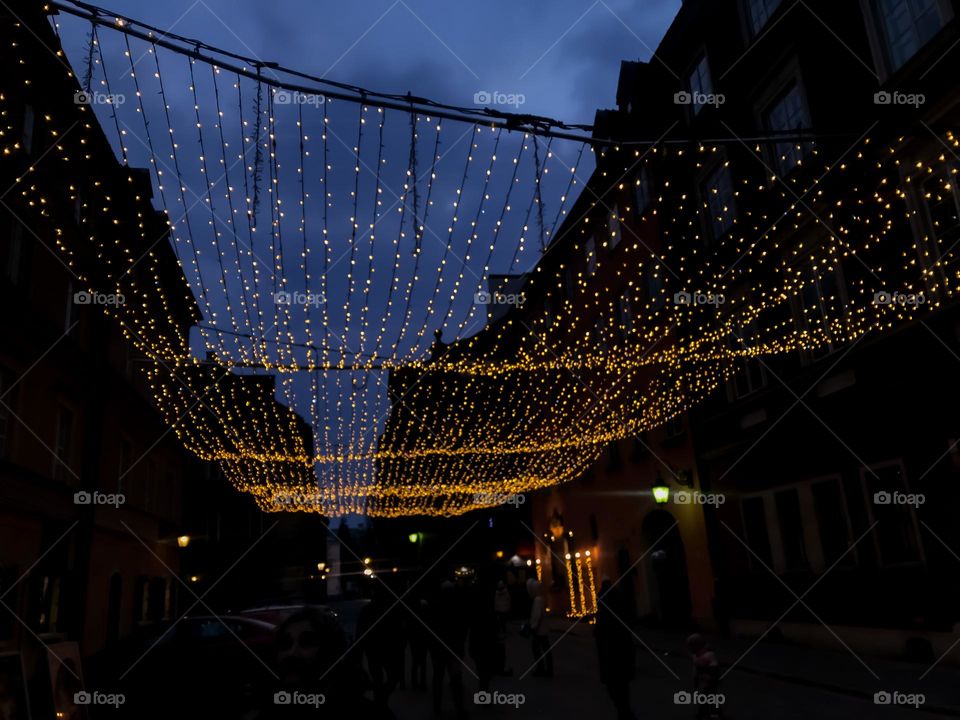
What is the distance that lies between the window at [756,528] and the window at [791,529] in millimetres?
624

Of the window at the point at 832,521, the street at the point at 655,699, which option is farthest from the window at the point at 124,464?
the window at the point at 832,521

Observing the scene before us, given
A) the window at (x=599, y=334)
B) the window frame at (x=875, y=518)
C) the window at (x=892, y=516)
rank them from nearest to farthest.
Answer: the window frame at (x=875, y=518), the window at (x=892, y=516), the window at (x=599, y=334)

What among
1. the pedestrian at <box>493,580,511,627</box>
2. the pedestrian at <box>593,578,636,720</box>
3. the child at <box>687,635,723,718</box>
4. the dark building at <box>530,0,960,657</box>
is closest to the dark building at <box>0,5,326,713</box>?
the pedestrian at <box>593,578,636,720</box>

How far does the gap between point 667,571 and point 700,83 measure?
13.7 meters

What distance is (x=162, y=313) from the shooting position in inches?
1073

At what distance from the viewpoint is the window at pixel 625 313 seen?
24.0 metres

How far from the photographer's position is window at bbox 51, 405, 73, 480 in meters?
15.9

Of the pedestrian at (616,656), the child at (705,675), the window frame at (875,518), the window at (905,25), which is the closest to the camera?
the pedestrian at (616,656)

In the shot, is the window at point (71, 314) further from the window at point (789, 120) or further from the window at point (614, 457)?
the window at point (614, 457)

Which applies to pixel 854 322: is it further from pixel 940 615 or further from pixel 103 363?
pixel 103 363

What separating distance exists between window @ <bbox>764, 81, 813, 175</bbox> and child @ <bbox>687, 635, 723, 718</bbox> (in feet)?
31.7

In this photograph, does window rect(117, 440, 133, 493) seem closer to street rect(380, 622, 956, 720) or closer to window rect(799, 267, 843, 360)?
street rect(380, 622, 956, 720)

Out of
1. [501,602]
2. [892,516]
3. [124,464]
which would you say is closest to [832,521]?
[892,516]

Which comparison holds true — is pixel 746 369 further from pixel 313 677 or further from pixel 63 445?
pixel 313 677
